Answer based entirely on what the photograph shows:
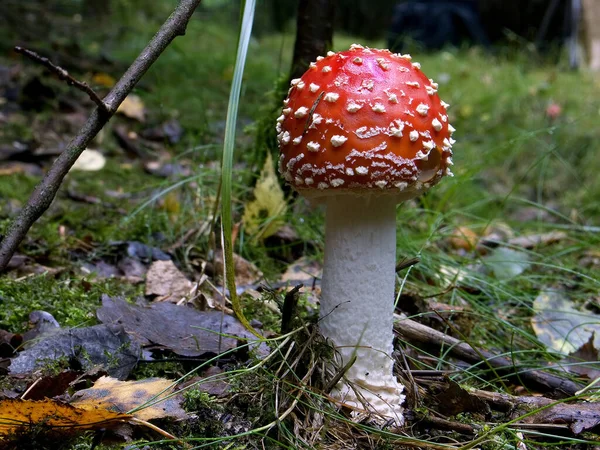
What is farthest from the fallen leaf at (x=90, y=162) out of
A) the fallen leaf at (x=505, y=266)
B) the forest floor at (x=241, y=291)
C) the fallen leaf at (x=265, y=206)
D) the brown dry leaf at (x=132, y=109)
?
the fallen leaf at (x=505, y=266)

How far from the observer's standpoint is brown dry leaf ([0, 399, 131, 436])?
155 centimetres

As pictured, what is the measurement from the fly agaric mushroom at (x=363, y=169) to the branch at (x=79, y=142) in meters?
0.44

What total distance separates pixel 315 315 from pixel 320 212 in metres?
1.37

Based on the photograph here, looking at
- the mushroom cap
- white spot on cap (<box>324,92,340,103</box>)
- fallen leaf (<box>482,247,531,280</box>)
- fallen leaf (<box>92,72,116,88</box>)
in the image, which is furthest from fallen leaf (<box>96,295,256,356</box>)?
fallen leaf (<box>92,72,116,88</box>)

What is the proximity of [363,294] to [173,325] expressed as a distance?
2.62 feet

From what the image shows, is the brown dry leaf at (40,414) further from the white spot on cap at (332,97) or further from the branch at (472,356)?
the branch at (472,356)

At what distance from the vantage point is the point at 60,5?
23.3 feet

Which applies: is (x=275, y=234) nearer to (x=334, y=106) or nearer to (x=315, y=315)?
(x=315, y=315)

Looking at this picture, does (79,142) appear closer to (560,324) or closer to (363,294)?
(363,294)

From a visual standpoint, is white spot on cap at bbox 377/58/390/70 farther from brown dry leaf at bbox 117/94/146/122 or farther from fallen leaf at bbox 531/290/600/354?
brown dry leaf at bbox 117/94/146/122

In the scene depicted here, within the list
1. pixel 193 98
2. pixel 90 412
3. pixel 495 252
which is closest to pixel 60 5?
pixel 193 98

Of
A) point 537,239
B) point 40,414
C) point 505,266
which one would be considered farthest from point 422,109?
point 537,239

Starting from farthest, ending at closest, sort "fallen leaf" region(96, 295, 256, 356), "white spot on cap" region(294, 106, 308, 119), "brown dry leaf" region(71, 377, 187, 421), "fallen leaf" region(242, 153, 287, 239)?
"fallen leaf" region(242, 153, 287, 239)
"fallen leaf" region(96, 295, 256, 356)
"white spot on cap" region(294, 106, 308, 119)
"brown dry leaf" region(71, 377, 187, 421)

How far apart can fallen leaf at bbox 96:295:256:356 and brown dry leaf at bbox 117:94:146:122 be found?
3.04 m
